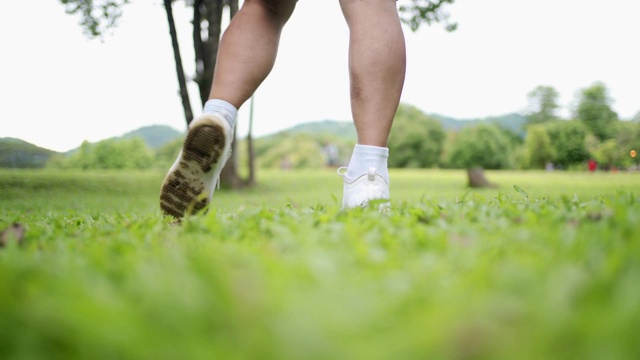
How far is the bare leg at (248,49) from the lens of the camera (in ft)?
7.14

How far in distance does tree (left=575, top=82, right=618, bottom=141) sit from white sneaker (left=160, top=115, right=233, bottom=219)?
26195mm

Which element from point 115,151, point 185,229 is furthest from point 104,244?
point 115,151

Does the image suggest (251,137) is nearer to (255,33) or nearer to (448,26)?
(448,26)

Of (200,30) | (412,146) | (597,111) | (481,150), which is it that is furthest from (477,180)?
(412,146)

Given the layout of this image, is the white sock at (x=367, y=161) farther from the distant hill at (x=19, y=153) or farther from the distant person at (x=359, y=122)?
the distant hill at (x=19, y=153)

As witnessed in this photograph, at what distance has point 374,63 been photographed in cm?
202

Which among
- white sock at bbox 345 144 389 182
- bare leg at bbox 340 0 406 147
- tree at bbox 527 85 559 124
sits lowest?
white sock at bbox 345 144 389 182

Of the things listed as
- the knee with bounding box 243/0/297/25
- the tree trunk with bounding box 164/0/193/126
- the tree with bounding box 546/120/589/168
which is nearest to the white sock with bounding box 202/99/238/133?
the knee with bounding box 243/0/297/25

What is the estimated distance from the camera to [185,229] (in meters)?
1.49

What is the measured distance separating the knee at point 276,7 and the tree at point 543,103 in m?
82.7

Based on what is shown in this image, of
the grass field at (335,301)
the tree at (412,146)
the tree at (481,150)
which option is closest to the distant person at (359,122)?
the grass field at (335,301)

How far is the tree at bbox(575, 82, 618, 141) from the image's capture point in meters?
27.6

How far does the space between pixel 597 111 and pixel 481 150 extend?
131 feet

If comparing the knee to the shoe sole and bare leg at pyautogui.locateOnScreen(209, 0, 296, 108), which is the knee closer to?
bare leg at pyautogui.locateOnScreen(209, 0, 296, 108)
